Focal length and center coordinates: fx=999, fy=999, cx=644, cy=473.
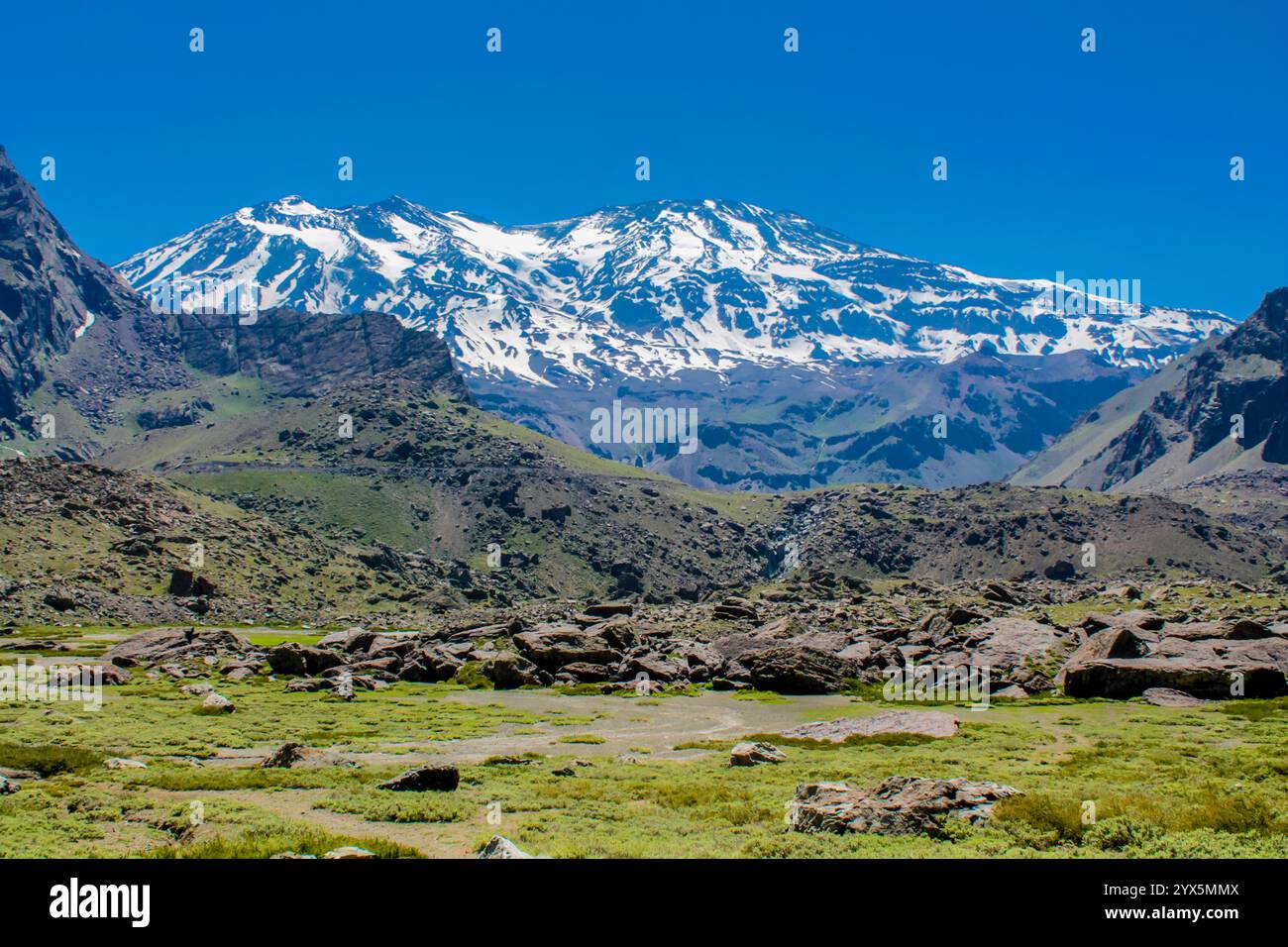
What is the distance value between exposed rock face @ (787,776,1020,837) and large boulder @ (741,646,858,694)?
139 ft

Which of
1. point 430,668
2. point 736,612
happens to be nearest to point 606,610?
point 736,612

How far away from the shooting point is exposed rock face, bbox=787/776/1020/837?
23312 millimetres

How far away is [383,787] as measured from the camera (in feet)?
101

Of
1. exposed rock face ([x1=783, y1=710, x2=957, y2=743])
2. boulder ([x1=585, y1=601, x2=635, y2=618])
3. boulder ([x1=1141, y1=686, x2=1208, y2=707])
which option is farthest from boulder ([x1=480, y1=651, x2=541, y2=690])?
boulder ([x1=1141, y1=686, x2=1208, y2=707])

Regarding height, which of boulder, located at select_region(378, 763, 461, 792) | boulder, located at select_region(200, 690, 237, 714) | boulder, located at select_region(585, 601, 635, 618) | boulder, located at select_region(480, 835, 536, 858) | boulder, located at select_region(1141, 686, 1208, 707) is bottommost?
boulder, located at select_region(585, 601, 635, 618)

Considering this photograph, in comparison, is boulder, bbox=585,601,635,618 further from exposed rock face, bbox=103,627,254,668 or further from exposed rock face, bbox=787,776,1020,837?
exposed rock face, bbox=787,776,1020,837

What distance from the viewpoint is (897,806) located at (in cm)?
2389

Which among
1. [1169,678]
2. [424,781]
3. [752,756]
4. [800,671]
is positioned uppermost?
[424,781]

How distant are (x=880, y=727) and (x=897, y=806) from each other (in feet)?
76.7

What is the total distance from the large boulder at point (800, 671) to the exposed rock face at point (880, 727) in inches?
715

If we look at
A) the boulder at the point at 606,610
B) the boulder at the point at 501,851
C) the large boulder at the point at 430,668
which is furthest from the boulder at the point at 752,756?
the boulder at the point at 606,610

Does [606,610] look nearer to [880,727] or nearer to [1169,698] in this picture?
[1169,698]
